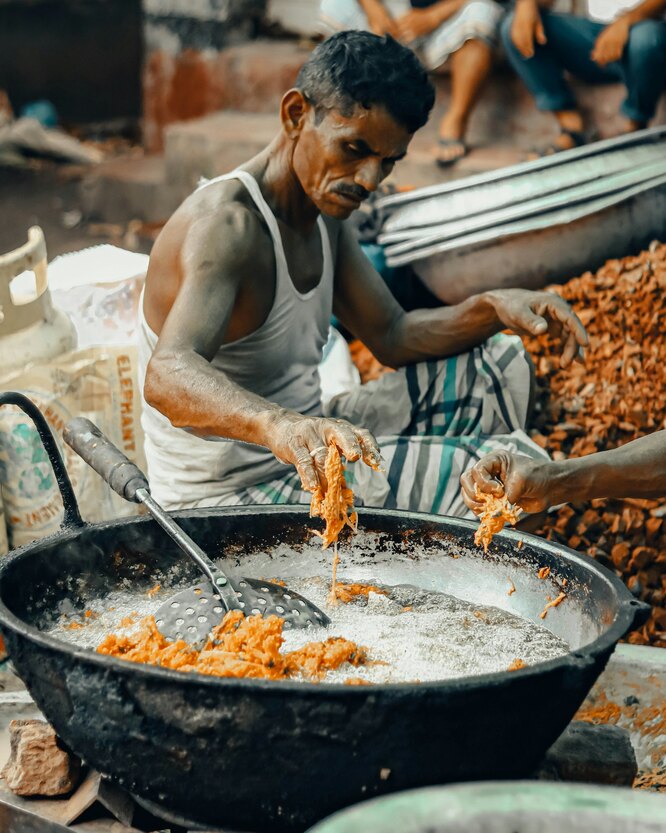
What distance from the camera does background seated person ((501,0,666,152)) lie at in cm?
534

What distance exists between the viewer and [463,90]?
19.7 feet

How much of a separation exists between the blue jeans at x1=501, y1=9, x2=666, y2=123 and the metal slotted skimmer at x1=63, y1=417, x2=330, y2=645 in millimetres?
4003

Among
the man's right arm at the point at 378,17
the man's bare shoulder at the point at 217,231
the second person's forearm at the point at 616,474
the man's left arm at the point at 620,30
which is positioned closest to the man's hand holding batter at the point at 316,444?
the second person's forearm at the point at 616,474

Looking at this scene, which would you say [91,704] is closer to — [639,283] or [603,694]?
[603,694]

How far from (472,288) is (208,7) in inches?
140

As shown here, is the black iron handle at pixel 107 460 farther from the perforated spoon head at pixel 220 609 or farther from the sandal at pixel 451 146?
the sandal at pixel 451 146

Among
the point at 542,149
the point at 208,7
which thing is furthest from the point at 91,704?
the point at 208,7

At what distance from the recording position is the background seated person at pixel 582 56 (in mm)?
5344

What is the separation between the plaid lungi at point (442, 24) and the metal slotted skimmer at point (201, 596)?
4314mm

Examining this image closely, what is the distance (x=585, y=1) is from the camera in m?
6.50

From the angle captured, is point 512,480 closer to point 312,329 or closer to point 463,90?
point 312,329

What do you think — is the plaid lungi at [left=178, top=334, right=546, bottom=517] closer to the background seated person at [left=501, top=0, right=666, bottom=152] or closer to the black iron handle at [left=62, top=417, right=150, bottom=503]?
the black iron handle at [left=62, top=417, right=150, bottom=503]

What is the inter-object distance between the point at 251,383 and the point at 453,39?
359 centimetres

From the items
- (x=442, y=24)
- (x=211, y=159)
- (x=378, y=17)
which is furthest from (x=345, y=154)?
(x=211, y=159)
